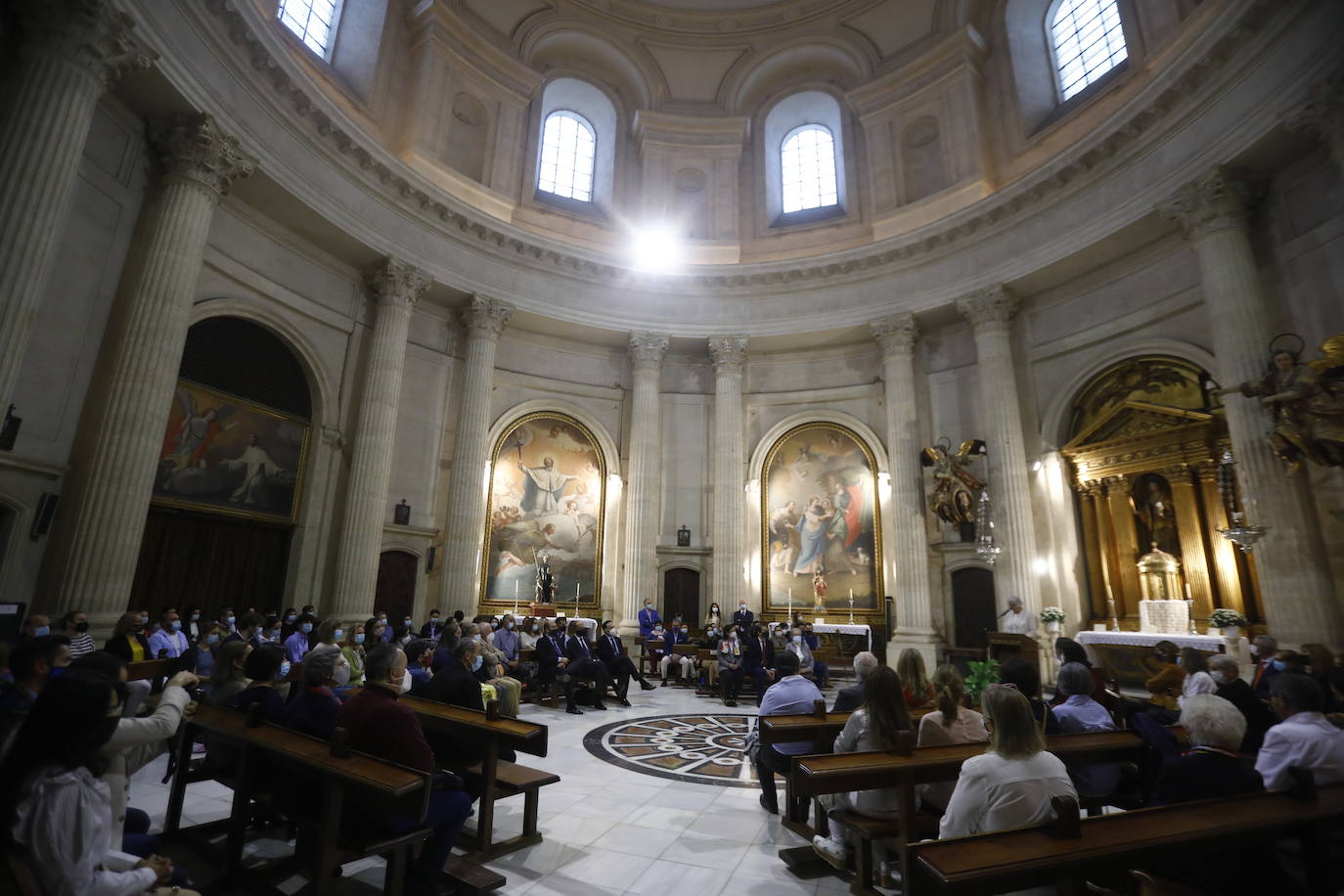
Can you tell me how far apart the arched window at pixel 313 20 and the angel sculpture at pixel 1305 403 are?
18548mm

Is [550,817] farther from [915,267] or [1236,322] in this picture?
[915,267]

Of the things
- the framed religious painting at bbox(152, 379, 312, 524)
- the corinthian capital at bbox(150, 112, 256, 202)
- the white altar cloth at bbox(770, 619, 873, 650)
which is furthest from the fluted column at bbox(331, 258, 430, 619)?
the white altar cloth at bbox(770, 619, 873, 650)

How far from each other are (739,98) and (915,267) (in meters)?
7.79

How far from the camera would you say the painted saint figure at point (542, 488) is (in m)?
17.2

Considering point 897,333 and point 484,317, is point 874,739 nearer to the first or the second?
point 897,333

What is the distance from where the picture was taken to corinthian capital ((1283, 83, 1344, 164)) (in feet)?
31.7

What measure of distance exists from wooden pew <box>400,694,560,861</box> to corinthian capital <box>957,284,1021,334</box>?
13.9 m

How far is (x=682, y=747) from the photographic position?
8.07m

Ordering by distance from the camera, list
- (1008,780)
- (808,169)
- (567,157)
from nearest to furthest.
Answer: (1008,780) → (567,157) → (808,169)

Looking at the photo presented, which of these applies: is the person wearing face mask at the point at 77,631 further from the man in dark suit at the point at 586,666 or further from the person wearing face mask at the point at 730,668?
the person wearing face mask at the point at 730,668

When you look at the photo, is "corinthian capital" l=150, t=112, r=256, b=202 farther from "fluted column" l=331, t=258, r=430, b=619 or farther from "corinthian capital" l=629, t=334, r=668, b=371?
"corinthian capital" l=629, t=334, r=668, b=371

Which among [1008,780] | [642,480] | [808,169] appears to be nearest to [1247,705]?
[1008,780]

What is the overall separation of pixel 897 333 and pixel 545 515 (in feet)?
31.9

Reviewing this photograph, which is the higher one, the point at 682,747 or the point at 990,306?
the point at 990,306
